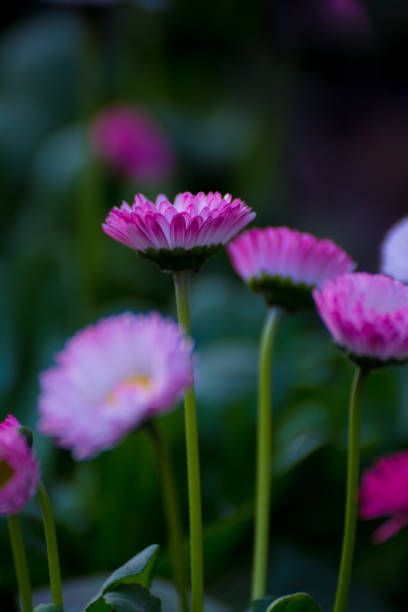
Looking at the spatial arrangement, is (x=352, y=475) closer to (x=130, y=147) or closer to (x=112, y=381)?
(x=112, y=381)

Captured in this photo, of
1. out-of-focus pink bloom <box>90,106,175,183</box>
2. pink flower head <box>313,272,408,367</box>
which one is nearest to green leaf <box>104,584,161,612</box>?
pink flower head <box>313,272,408,367</box>

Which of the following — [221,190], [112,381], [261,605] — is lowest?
[261,605]

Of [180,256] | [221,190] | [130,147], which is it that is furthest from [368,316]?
[221,190]

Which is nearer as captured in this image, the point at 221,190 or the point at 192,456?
the point at 192,456

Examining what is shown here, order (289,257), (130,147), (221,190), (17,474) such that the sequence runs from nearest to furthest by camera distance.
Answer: (17,474) < (289,257) < (130,147) < (221,190)

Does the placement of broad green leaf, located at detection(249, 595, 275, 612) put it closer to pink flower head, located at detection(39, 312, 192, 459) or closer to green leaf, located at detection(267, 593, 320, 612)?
green leaf, located at detection(267, 593, 320, 612)

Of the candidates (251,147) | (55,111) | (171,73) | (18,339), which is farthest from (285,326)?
(171,73)

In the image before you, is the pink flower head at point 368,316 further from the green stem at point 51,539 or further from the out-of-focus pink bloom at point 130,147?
the out-of-focus pink bloom at point 130,147

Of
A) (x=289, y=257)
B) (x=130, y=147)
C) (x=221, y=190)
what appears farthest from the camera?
(x=221, y=190)
